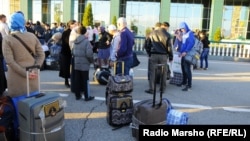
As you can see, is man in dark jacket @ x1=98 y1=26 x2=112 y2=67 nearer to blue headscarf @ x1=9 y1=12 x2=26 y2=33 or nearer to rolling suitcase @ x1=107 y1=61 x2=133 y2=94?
rolling suitcase @ x1=107 y1=61 x2=133 y2=94

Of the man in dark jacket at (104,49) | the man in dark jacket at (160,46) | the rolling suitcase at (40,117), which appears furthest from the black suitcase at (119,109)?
the man in dark jacket at (104,49)

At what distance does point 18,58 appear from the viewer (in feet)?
13.9

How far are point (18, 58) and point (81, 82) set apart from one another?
2.45m

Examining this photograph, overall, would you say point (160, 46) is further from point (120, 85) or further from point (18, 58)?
point (18, 58)

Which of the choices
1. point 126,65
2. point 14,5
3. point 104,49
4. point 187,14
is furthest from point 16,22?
point 14,5

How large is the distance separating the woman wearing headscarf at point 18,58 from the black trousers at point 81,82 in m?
2.05

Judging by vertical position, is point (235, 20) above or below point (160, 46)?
above

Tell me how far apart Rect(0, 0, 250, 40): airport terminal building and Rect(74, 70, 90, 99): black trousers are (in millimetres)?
23668

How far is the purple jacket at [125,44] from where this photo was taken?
6312 millimetres

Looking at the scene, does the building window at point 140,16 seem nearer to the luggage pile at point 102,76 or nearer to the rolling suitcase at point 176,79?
the rolling suitcase at point 176,79

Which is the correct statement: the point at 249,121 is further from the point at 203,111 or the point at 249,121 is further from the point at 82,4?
the point at 82,4

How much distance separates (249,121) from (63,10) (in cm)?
2808

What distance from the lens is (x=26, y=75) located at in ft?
13.8

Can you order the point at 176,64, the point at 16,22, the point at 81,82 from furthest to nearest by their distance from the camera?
the point at 176,64, the point at 81,82, the point at 16,22
